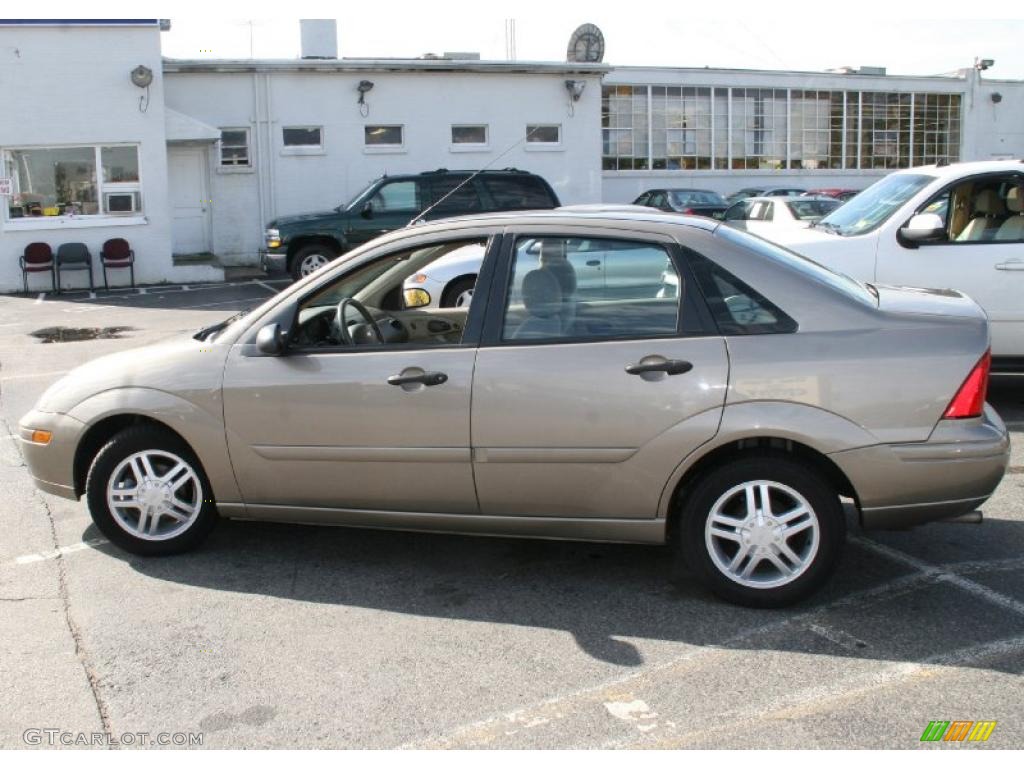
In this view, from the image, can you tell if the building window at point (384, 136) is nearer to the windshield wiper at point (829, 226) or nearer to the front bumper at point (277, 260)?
the front bumper at point (277, 260)

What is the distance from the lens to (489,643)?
14.2ft

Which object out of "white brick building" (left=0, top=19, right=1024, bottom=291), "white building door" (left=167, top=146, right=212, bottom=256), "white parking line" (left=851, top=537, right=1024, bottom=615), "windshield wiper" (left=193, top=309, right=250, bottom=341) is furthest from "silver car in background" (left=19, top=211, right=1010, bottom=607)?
"white building door" (left=167, top=146, right=212, bottom=256)

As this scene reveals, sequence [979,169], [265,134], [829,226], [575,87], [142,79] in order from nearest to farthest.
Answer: [979,169] < [829,226] < [142,79] < [265,134] < [575,87]

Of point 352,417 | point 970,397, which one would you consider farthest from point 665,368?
point 352,417

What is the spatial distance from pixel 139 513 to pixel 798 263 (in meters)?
3.34

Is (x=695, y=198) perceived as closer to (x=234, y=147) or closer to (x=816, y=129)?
(x=816, y=129)

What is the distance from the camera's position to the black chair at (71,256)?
19.0 meters

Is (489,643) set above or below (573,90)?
below

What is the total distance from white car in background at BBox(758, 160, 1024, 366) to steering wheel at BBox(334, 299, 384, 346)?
4166 millimetres

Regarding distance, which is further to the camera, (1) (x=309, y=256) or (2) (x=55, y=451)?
(1) (x=309, y=256)

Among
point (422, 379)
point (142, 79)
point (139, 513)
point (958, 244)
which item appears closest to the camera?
point (422, 379)

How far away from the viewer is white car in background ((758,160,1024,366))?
7891 millimetres

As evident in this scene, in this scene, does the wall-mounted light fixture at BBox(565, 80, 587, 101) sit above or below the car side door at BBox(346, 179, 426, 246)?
above

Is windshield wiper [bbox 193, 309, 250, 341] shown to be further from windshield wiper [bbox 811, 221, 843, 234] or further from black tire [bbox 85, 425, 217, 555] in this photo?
windshield wiper [bbox 811, 221, 843, 234]
